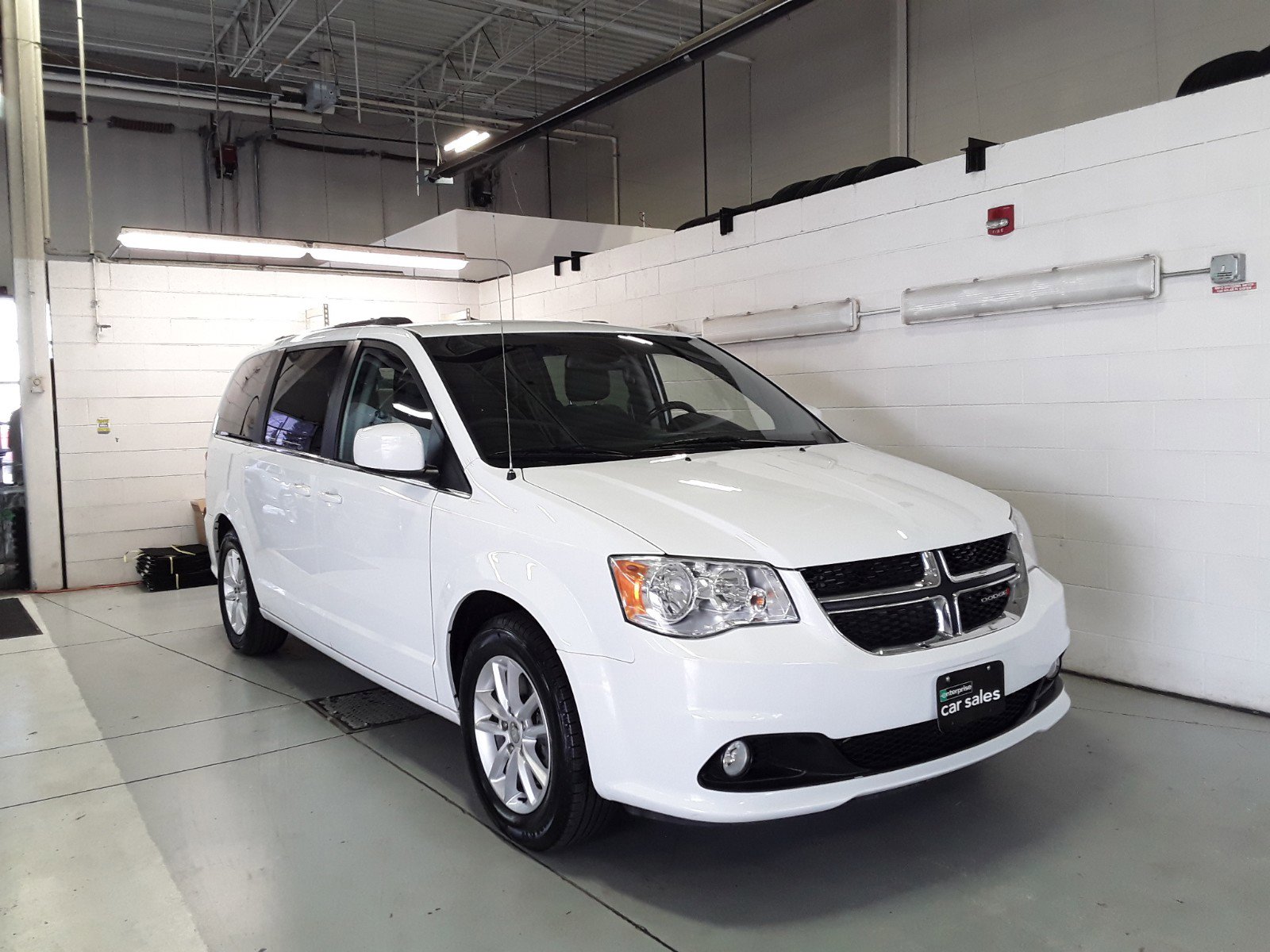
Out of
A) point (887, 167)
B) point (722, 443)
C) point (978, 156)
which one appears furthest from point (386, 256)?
point (722, 443)

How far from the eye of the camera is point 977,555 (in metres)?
2.53

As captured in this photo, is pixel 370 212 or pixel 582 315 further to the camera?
pixel 370 212

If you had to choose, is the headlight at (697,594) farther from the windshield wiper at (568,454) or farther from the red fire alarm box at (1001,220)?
the red fire alarm box at (1001,220)

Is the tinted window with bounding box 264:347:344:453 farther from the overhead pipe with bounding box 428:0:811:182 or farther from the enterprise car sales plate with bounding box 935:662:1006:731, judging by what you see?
the overhead pipe with bounding box 428:0:811:182

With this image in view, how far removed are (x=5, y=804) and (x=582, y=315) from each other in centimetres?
520

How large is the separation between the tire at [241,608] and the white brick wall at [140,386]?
2795mm

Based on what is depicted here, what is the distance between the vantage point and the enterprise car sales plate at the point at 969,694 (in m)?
2.27

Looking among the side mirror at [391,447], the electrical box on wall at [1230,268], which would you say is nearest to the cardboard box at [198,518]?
the side mirror at [391,447]

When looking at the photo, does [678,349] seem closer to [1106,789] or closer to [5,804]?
[1106,789]

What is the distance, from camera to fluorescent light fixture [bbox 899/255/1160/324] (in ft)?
12.7

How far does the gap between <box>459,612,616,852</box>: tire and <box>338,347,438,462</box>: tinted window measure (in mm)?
697

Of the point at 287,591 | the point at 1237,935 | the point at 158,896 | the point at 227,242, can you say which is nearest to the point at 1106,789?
the point at 1237,935

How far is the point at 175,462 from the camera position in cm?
738

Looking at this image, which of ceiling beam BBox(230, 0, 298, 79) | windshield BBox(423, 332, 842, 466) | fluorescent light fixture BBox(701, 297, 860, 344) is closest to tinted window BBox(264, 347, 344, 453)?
windshield BBox(423, 332, 842, 466)
